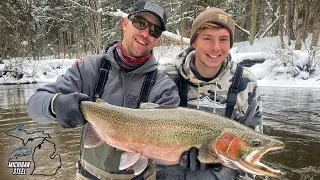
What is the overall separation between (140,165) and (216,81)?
3.76 ft

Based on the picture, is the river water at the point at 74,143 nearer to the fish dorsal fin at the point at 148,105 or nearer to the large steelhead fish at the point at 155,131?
the large steelhead fish at the point at 155,131

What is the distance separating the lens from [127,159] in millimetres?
2287

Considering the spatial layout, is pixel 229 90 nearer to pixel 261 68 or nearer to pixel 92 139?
pixel 92 139

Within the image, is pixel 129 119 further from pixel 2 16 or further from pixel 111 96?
pixel 2 16

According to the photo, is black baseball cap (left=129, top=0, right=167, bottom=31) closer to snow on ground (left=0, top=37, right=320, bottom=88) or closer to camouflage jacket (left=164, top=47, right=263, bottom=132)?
camouflage jacket (left=164, top=47, right=263, bottom=132)

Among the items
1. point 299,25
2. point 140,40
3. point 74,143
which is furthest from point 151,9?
point 299,25

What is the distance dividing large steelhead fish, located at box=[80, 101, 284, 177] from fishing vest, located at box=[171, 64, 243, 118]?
24.1 inches

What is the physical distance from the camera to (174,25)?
89.1ft

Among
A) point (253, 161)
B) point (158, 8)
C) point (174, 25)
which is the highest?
point (174, 25)

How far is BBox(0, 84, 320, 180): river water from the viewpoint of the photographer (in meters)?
5.07

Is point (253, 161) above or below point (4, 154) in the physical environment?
above

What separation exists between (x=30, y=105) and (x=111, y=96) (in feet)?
2.04

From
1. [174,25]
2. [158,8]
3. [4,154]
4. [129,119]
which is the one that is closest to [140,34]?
[158,8]

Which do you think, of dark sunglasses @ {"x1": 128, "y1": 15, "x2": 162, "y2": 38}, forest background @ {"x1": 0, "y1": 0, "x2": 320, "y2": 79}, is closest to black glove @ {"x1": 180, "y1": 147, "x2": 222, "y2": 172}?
dark sunglasses @ {"x1": 128, "y1": 15, "x2": 162, "y2": 38}
